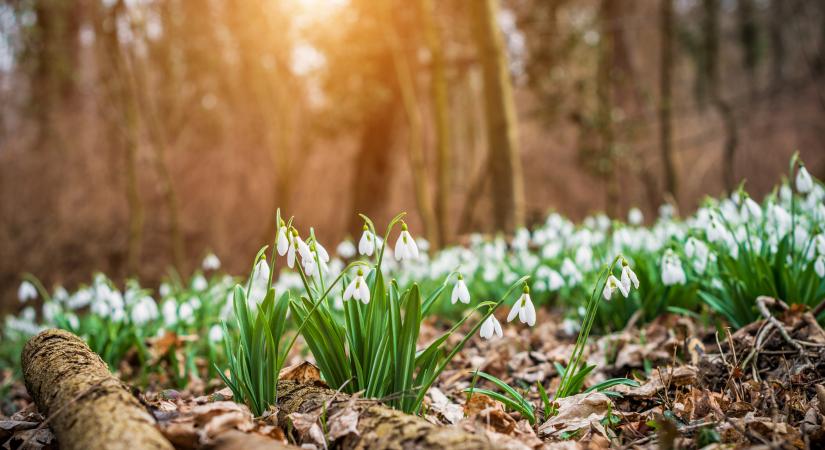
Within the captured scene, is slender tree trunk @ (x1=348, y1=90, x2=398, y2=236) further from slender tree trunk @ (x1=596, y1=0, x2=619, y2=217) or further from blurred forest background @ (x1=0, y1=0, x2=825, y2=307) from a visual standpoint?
slender tree trunk @ (x1=596, y1=0, x2=619, y2=217)

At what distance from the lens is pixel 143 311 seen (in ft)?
11.0

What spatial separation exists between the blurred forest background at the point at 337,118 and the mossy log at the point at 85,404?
5.22 m

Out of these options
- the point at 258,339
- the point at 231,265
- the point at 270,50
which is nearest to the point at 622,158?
the point at 270,50

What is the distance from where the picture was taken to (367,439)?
154 cm

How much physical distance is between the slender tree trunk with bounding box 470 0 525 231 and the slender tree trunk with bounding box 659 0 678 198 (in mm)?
4175

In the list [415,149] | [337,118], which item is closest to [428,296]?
[415,149]

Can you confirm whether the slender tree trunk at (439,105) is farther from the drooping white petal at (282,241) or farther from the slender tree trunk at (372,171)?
the drooping white petal at (282,241)

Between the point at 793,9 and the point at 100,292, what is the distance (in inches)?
396

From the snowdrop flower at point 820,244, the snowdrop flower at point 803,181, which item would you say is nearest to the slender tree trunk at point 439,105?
the snowdrop flower at point 803,181

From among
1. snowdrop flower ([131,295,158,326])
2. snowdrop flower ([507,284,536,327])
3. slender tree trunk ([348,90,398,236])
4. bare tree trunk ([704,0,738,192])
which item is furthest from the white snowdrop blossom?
bare tree trunk ([704,0,738,192])

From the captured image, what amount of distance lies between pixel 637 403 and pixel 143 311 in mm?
2534

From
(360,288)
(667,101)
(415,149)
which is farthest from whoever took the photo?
(667,101)

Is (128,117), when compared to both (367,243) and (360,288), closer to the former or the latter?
(367,243)

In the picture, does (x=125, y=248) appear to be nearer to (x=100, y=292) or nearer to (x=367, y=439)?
(x=100, y=292)
